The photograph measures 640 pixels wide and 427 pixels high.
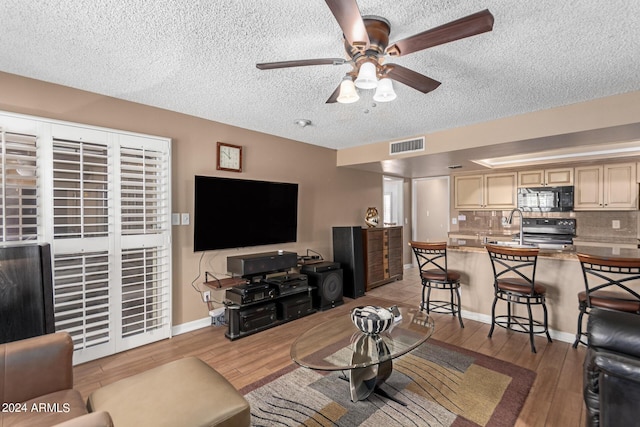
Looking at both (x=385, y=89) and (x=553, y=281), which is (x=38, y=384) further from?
(x=553, y=281)

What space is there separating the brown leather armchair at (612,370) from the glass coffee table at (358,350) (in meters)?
0.91

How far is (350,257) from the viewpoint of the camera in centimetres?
464

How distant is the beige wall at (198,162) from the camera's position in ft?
8.39

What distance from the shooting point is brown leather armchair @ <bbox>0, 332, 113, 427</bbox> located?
1341 mm

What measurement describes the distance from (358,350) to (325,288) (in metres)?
2.05

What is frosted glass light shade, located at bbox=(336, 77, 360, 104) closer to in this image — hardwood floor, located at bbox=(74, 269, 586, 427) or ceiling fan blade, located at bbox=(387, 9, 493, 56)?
ceiling fan blade, located at bbox=(387, 9, 493, 56)

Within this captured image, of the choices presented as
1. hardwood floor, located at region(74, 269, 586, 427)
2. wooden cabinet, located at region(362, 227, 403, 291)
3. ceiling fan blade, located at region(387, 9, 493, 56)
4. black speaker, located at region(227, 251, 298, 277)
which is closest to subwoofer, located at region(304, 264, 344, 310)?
hardwood floor, located at region(74, 269, 586, 427)

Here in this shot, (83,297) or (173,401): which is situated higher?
(83,297)

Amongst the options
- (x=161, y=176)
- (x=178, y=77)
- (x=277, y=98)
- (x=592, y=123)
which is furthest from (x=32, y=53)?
(x=592, y=123)

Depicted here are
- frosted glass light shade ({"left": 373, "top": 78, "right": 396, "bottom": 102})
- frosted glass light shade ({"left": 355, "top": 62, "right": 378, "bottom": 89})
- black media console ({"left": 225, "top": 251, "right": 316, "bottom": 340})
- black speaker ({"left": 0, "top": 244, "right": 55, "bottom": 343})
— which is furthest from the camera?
black media console ({"left": 225, "top": 251, "right": 316, "bottom": 340})

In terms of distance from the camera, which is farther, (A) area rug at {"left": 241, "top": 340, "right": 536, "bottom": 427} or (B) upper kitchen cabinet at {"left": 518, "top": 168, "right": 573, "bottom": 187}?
(B) upper kitchen cabinet at {"left": 518, "top": 168, "right": 573, "bottom": 187}

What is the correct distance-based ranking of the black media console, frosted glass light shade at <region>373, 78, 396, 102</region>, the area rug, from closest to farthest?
frosted glass light shade at <region>373, 78, 396, 102</region>, the area rug, the black media console

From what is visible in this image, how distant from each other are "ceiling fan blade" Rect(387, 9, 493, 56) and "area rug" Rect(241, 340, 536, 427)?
2210 mm

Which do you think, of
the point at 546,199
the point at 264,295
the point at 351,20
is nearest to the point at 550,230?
the point at 546,199
